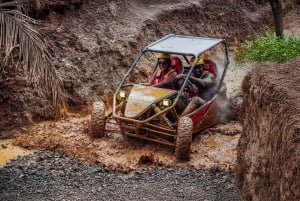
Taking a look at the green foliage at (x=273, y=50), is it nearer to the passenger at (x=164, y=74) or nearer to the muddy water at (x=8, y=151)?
the passenger at (x=164, y=74)

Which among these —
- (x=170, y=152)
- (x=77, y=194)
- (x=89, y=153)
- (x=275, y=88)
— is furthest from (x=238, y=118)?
(x=275, y=88)

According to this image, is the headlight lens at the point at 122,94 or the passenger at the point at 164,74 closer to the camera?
the headlight lens at the point at 122,94

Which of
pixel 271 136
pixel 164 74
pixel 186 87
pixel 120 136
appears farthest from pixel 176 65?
pixel 271 136

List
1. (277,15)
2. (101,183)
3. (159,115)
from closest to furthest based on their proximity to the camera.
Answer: (101,183) < (159,115) < (277,15)

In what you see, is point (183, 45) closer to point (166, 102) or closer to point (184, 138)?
point (166, 102)

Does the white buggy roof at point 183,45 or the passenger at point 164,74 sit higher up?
the white buggy roof at point 183,45

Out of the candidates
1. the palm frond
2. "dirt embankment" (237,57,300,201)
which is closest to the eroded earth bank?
"dirt embankment" (237,57,300,201)

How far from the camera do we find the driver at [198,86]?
10.2 m

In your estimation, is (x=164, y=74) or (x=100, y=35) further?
(x=100, y=35)

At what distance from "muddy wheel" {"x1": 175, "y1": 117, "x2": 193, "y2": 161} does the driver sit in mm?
638

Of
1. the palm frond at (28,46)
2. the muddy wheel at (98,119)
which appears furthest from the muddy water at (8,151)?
the palm frond at (28,46)

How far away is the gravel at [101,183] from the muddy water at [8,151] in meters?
0.27

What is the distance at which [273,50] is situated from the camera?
12.3 m

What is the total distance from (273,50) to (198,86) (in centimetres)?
249
